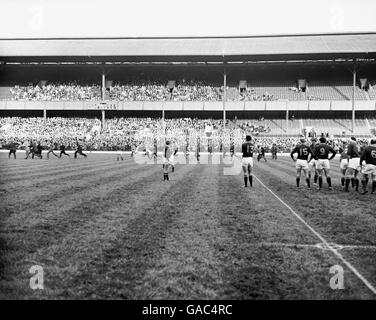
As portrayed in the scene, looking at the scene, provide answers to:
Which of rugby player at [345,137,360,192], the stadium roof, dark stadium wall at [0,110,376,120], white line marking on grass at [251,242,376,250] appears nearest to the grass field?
white line marking on grass at [251,242,376,250]

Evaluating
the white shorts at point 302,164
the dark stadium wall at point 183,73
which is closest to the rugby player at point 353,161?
the white shorts at point 302,164

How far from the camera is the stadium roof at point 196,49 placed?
5366 cm

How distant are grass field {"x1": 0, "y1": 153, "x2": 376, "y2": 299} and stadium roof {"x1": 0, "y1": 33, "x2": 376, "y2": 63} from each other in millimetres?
42898

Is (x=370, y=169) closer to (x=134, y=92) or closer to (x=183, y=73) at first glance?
(x=134, y=92)

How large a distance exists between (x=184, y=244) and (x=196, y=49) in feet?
170

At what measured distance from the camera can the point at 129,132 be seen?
5203 centimetres

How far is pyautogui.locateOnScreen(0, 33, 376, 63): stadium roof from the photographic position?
53656 millimetres

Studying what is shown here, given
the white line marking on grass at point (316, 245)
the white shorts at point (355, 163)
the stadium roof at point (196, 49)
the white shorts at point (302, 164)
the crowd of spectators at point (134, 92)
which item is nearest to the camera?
the white line marking on grass at point (316, 245)

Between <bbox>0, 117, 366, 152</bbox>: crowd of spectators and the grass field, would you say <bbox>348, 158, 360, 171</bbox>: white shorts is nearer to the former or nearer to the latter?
the grass field

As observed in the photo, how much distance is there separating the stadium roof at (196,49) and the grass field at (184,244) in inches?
1689

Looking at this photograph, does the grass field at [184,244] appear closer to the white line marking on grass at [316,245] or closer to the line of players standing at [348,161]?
the white line marking on grass at [316,245]
